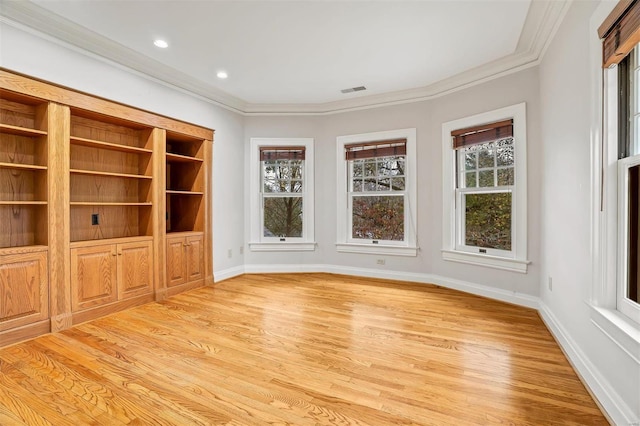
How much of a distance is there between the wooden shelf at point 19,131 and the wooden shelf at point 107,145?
0.26 metres

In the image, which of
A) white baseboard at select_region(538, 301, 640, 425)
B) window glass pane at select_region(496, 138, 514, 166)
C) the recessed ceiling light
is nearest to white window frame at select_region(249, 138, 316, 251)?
the recessed ceiling light

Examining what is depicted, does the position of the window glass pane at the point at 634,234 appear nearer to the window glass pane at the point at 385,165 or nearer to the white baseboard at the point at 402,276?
the white baseboard at the point at 402,276

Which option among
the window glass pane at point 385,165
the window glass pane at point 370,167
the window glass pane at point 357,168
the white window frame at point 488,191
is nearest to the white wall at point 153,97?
the window glass pane at point 357,168

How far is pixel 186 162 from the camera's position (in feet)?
14.5

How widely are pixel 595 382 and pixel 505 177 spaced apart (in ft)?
7.78

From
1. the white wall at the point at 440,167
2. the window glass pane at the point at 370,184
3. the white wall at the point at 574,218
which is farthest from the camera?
the window glass pane at the point at 370,184

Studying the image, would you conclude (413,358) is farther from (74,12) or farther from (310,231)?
(74,12)

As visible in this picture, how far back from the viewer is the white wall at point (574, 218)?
5.24ft

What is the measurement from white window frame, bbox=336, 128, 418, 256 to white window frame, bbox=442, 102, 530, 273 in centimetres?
45

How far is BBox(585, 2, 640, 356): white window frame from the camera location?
173cm

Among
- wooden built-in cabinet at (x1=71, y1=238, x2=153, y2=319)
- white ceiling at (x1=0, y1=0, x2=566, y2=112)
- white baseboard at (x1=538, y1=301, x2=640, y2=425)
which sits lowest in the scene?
white baseboard at (x1=538, y1=301, x2=640, y2=425)

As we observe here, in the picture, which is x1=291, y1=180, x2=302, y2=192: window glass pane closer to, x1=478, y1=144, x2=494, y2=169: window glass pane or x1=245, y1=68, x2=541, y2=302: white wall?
x1=245, y1=68, x2=541, y2=302: white wall

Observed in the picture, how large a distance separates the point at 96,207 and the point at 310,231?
2.93 metres

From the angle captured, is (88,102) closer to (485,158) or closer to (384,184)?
(384,184)
